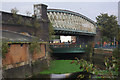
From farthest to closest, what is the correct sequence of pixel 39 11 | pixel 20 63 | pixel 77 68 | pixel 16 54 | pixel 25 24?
1. pixel 39 11
2. pixel 25 24
3. pixel 77 68
4. pixel 20 63
5. pixel 16 54

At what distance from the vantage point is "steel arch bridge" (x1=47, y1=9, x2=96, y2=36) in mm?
38219

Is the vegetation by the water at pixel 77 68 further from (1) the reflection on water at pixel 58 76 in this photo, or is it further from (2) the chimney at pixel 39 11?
(2) the chimney at pixel 39 11

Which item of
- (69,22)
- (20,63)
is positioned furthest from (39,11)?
(69,22)

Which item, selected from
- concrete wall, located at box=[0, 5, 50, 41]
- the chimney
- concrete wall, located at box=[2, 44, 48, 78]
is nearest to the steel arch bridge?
concrete wall, located at box=[0, 5, 50, 41]

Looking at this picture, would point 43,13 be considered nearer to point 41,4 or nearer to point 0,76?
point 41,4

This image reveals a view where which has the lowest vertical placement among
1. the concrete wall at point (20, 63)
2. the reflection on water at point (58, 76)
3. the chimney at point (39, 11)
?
the reflection on water at point (58, 76)

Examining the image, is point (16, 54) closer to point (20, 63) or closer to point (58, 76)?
point (20, 63)

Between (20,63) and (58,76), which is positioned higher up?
(20,63)

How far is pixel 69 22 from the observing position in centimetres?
4309

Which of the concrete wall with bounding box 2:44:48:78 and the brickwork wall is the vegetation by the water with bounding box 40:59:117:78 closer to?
the concrete wall with bounding box 2:44:48:78

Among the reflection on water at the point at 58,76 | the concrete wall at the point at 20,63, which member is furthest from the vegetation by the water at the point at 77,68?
the concrete wall at the point at 20,63

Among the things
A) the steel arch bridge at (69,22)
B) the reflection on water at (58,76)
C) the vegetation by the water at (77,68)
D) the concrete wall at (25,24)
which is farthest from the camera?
the steel arch bridge at (69,22)

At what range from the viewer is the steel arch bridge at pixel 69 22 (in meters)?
38.2

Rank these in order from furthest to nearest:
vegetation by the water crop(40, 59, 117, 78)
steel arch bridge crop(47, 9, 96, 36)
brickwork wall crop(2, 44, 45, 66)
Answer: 1. steel arch bridge crop(47, 9, 96, 36)
2. brickwork wall crop(2, 44, 45, 66)
3. vegetation by the water crop(40, 59, 117, 78)
